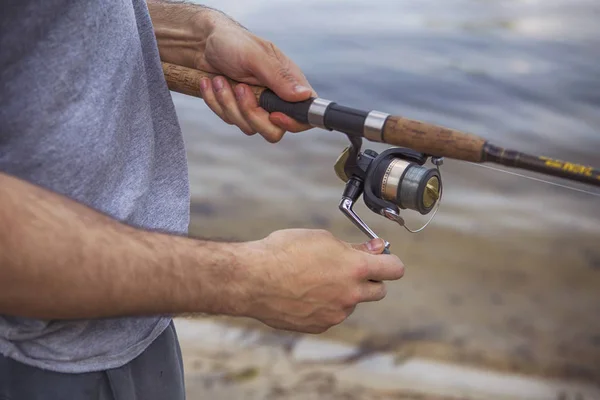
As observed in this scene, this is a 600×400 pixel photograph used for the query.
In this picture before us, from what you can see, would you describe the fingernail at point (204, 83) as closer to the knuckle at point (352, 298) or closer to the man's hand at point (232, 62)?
the man's hand at point (232, 62)

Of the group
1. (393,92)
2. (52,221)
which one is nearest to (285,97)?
(52,221)

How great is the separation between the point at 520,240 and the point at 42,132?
272 cm

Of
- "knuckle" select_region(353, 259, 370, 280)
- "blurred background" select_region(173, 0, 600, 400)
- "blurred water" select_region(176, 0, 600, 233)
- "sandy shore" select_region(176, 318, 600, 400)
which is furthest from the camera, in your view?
"blurred water" select_region(176, 0, 600, 233)

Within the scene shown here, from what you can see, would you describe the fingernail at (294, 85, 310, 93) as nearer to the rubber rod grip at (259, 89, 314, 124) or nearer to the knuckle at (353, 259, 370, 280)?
the rubber rod grip at (259, 89, 314, 124)

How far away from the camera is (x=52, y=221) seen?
818mm

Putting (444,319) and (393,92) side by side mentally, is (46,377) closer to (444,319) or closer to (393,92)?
(444,319)

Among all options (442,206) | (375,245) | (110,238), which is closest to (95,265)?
(110,238)

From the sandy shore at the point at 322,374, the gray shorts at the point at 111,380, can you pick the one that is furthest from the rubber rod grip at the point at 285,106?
the sandy shore at the point at 322,374

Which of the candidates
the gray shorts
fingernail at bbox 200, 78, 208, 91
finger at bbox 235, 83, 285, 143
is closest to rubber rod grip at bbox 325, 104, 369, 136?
finger at bbox 235, 83, 285, 143

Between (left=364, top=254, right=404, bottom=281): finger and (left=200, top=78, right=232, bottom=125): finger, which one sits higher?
(left=200, top=78, right=232, bottom=125): finger

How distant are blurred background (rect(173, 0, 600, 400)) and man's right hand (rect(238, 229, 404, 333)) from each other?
74 cm

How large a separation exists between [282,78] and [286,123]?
7cm

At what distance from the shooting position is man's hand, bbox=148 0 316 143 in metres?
1.20

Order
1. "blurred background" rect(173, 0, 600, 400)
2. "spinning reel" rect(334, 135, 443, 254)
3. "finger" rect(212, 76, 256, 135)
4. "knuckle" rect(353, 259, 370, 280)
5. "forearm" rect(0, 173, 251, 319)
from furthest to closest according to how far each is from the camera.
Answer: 1. "blurred background" rect(173, 0, 600, 400)
2. "finger" rect(212, 76, 256, 135)
3. "spinning reel" rect(334, 135, 443, 254)
4. "knuckle" rect(353, 259, 370, 280)
5. "forearm" rect(0, 173, 251, 319)
